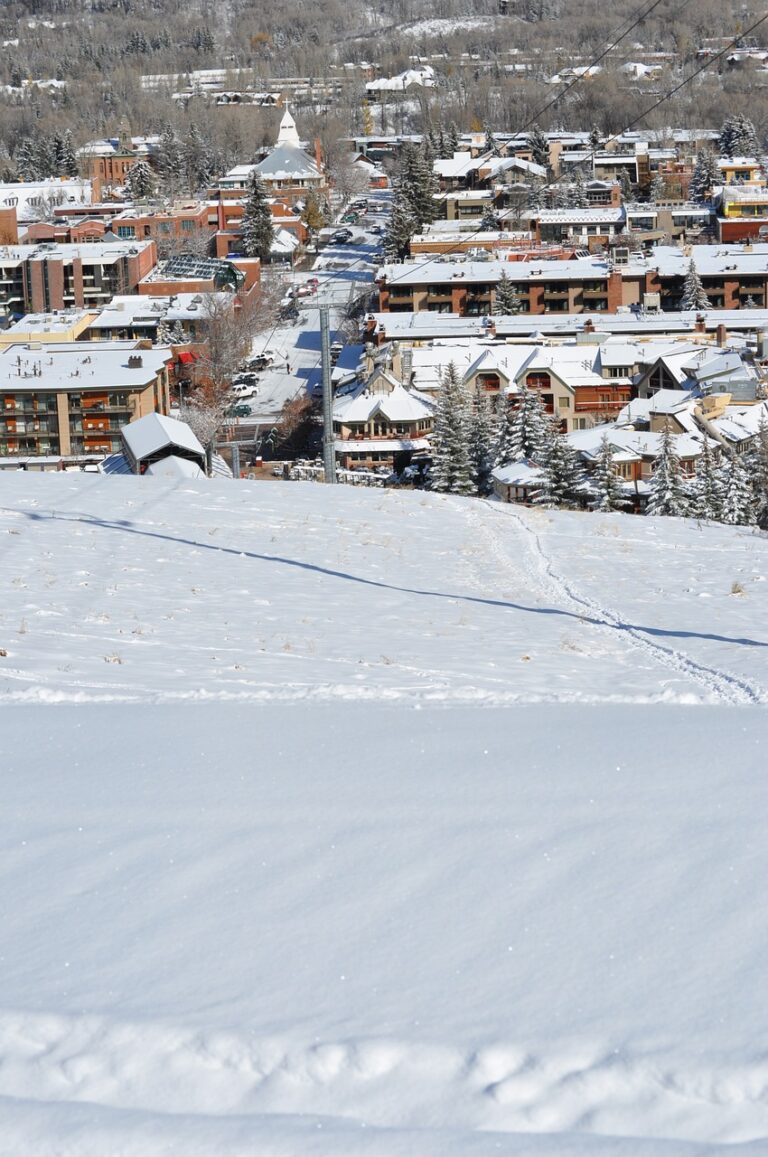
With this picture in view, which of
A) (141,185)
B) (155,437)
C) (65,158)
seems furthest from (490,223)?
(155,437)

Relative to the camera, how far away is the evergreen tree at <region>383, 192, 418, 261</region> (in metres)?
56.0

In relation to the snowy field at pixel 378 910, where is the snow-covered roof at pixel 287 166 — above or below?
above

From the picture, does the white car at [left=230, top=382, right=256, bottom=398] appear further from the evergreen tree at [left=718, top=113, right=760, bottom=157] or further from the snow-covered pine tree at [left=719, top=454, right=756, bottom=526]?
the evergreen tree at [left=718, top=113, right=760, bottom=157]

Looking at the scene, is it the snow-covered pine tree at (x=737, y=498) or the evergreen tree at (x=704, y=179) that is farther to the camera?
the evergreen tree at (x=704, y=179)

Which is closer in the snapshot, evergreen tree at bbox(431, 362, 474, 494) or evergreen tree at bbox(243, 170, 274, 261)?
evergreen tree at bbox(431, 362, 474, 494)

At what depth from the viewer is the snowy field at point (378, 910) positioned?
259cm

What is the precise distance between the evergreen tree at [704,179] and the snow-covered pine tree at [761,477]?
4585 centimetres

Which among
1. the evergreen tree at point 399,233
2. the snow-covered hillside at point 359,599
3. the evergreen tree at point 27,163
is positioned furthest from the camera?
the evergreen tree at point 27,163

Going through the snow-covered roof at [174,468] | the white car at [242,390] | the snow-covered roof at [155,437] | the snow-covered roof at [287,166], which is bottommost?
the white car at [242,390]

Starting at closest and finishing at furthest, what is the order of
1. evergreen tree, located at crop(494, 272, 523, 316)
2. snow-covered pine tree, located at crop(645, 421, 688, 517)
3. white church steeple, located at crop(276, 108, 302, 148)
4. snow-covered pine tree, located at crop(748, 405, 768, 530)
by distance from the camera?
snow-covered pine tree, located at crop(645, 421, 688, 517) < snow-covered pine tree, located at crop(748, 405, 768, 530) < evergreen tree, located at crop(494, 272, 523, 316) < white church steeple, located at crop(276, 108, 302, 148)

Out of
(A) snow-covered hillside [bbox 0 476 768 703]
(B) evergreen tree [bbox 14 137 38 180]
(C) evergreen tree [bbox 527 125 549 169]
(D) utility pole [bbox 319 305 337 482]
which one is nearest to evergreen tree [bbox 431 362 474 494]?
(D) utility pole [bbox 319 305 337 482]

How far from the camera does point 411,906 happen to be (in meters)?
3.26

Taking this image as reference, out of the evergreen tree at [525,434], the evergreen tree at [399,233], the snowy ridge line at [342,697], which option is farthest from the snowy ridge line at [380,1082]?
the evergreen tree at [399,233]

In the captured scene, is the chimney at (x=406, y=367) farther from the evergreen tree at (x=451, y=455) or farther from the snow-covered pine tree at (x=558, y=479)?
the snow-covered pine tree at (x=558, y=479)
